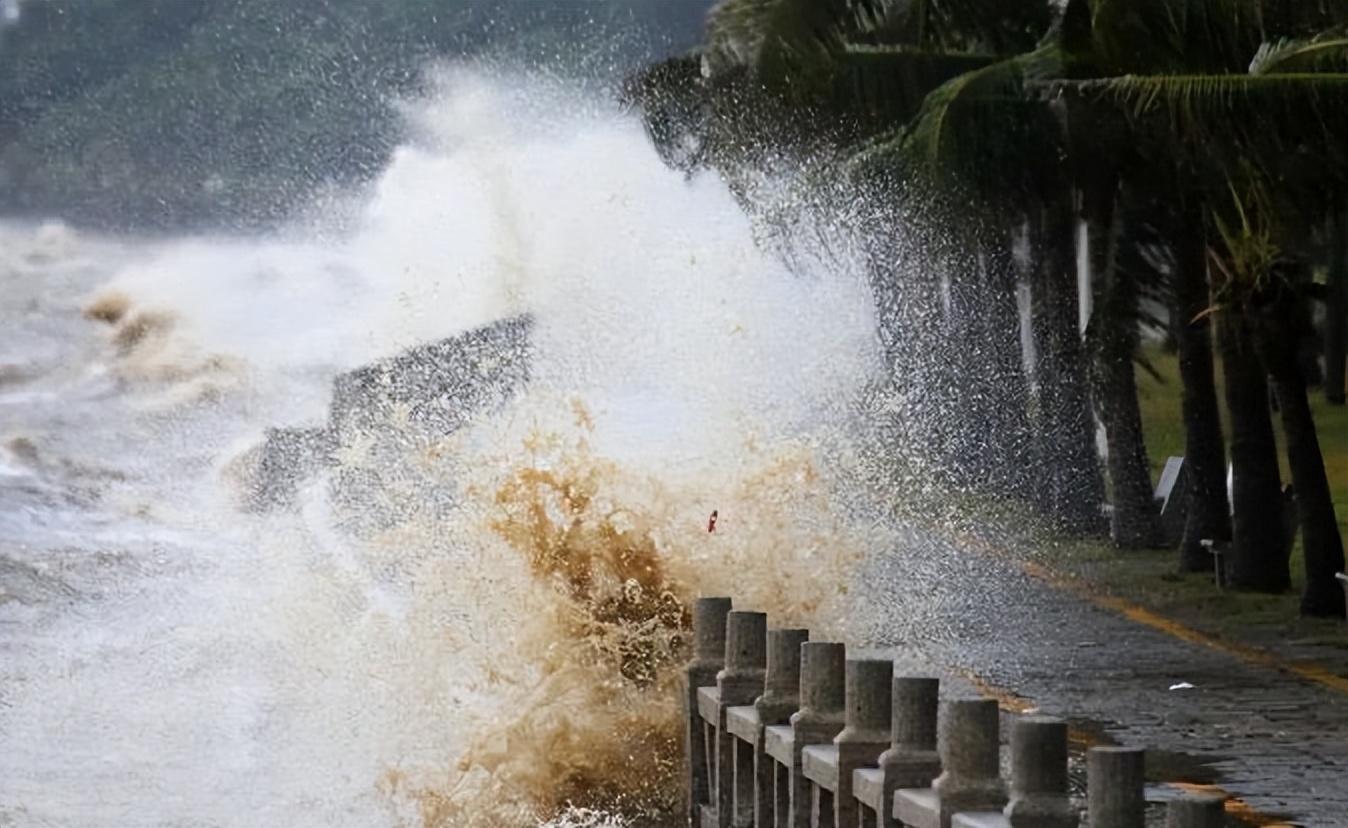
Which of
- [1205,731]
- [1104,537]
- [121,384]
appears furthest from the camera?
[1104,537]

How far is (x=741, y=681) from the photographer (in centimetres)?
848

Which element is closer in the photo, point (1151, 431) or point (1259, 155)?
point (1259, 155)

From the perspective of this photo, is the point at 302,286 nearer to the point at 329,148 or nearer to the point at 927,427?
the point at 329,148

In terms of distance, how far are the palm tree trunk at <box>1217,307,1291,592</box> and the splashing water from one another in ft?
9.35

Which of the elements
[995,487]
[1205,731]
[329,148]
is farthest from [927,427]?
[1205,731]

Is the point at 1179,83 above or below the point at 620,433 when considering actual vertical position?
above

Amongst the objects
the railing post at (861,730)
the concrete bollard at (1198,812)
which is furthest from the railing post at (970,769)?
the concrete bollard at (1198,812)

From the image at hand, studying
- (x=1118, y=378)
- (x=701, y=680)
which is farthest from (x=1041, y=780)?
(x=1118, y=378)

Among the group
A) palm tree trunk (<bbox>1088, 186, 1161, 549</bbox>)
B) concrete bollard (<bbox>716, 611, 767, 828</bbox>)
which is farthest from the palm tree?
concrete bollard (<bbox>716, 611, 767, 828</bbox>)

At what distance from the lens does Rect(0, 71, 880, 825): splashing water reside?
1125 cm

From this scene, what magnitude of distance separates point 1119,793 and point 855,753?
1.50 meters

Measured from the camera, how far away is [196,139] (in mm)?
23969

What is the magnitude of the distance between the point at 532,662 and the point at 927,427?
810 inches

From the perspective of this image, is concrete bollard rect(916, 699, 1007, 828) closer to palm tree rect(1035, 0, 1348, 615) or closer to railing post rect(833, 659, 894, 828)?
railing post rect(833, 659, 894, 828)
